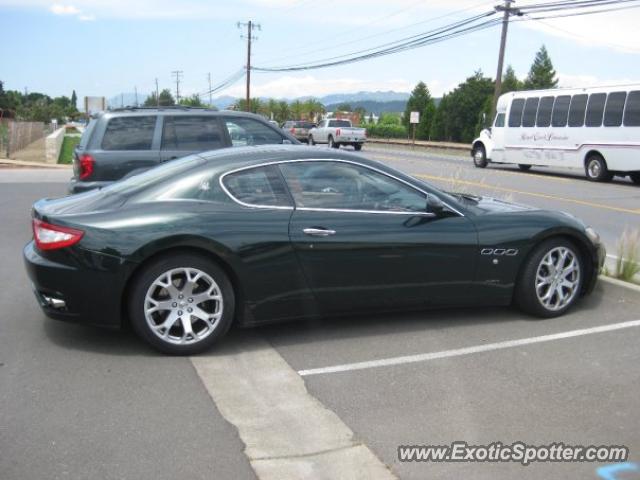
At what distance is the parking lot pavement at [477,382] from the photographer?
366 centimetres

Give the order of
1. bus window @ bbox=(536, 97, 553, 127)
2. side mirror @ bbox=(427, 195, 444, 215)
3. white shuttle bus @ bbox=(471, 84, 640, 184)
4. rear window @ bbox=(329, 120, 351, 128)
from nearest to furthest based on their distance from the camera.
A: 1. side mirror @ bbox=(427, 195, 444, 215)
2. white shuttle bus @ bbox=(471, 84, 640, 184)
3. bus window @ bbox=(536, 97, 553, 127)
4. rear window @ bbox=(329, 120, 351, 128)

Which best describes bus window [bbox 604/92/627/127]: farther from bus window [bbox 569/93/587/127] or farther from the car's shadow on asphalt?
the car's shadow on asphalt

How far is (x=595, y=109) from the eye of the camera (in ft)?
71.5

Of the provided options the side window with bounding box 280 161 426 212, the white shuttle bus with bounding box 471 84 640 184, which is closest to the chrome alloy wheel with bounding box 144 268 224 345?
the side window with bounding box 280 161 426 212

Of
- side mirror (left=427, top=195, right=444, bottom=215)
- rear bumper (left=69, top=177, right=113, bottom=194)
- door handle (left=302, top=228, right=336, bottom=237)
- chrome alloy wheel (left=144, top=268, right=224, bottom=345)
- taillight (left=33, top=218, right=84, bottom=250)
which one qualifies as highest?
side mirror (left=427, top=195, right=444, bottom=215)

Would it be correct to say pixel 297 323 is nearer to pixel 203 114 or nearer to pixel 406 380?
pixel 406 380

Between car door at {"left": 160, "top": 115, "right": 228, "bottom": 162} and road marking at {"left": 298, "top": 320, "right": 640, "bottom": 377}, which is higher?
car door at {"left": 160, "top": 115, "right": 228, "bottom": 162}

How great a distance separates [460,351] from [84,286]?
2634 mm

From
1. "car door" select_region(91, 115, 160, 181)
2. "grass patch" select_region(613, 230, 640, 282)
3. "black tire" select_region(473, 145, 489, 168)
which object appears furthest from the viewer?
"black tire" select_region(473, 145, 489, 168)

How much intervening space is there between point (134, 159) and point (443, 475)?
6609 mm

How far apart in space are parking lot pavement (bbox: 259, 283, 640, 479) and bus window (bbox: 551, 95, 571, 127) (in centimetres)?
1845

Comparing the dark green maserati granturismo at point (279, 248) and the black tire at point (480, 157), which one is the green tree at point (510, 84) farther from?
the dark green maserati granturismo at point (279, 248)

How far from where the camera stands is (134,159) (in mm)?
8852

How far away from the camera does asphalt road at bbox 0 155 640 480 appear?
3438 mm
